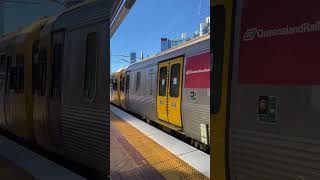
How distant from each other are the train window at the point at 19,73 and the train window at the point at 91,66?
12.4 feet

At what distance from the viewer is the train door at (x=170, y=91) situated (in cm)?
1033

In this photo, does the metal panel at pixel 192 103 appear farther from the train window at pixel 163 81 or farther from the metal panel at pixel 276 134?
the metal panel at pixel 276 134

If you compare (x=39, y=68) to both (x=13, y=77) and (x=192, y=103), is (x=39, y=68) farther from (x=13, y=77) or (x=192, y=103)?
(x=192, y=103)

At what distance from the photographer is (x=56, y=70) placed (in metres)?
→ 7.41

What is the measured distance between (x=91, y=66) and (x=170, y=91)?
513 cm

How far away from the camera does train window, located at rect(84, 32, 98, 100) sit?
5.95m

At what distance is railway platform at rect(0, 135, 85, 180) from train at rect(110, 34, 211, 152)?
1589 millimetres

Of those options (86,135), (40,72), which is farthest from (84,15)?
(40,72)

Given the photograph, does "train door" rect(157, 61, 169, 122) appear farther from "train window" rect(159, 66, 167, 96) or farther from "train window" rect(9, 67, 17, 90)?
"train window" rect(9, 67, 17, 90)

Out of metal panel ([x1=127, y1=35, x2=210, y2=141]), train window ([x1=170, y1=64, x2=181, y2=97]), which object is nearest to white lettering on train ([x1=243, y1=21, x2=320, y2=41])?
metal panel ([x1=127, y1=35, x2=210, y2=141])

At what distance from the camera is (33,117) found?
873 centimetres

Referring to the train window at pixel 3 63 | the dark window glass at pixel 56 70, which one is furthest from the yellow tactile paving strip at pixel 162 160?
the train window at pixel 3 63

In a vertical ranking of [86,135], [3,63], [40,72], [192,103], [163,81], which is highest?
[3,63]

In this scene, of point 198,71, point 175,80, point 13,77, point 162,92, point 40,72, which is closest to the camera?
point 40,72
